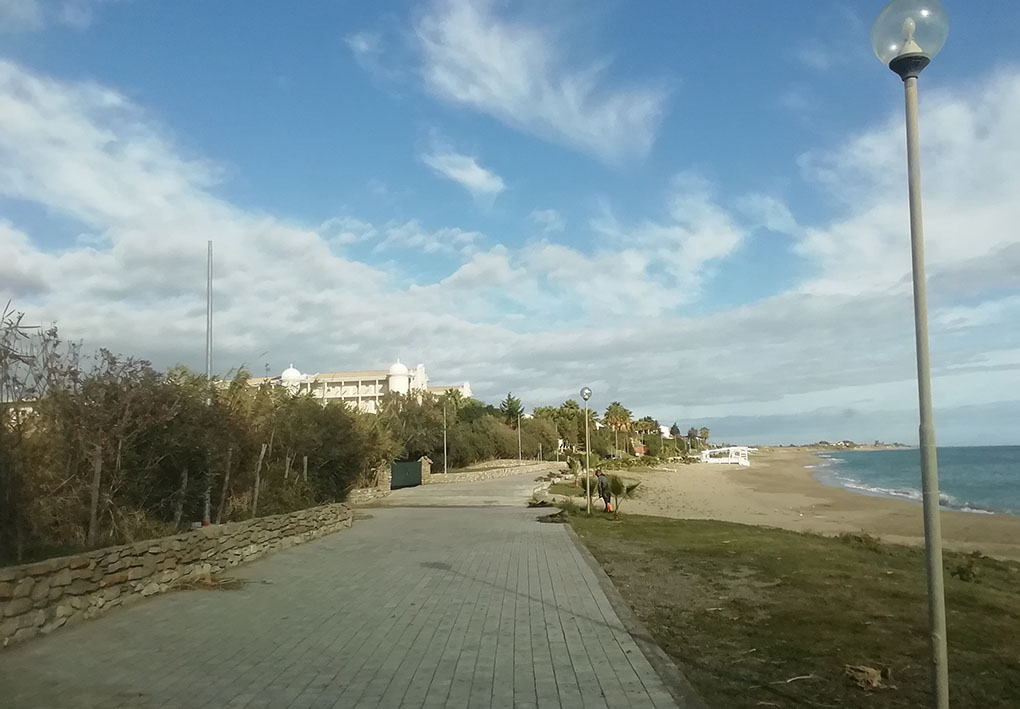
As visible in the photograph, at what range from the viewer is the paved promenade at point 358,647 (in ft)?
19.9

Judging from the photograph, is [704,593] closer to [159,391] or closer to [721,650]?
[721,650]

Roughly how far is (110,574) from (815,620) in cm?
759

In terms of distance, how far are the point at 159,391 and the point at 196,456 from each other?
1.83 metres

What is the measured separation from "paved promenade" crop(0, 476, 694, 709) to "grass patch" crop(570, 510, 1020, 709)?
2.26 feet

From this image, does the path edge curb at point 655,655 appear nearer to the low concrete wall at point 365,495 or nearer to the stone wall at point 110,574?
the stone wall at point 110,574

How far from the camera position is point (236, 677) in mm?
6582

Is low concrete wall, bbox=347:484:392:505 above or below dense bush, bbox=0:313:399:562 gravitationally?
below

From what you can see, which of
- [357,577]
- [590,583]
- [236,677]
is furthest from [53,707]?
[590,583]

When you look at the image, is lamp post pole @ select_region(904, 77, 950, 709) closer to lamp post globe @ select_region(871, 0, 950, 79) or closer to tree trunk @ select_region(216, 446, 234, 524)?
lamp post globe @ select_region(871, 0, 950, 79)

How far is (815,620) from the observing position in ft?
28.9

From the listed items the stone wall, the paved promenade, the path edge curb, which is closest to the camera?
the path edge curb

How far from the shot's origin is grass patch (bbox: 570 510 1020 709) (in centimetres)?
630

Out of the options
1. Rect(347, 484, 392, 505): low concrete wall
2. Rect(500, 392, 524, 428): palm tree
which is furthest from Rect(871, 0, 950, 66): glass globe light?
Rect(500, 392, 524, 428): palm tree

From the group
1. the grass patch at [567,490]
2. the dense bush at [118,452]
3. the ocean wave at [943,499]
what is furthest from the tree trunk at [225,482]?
the ocean wave at [943,499]
